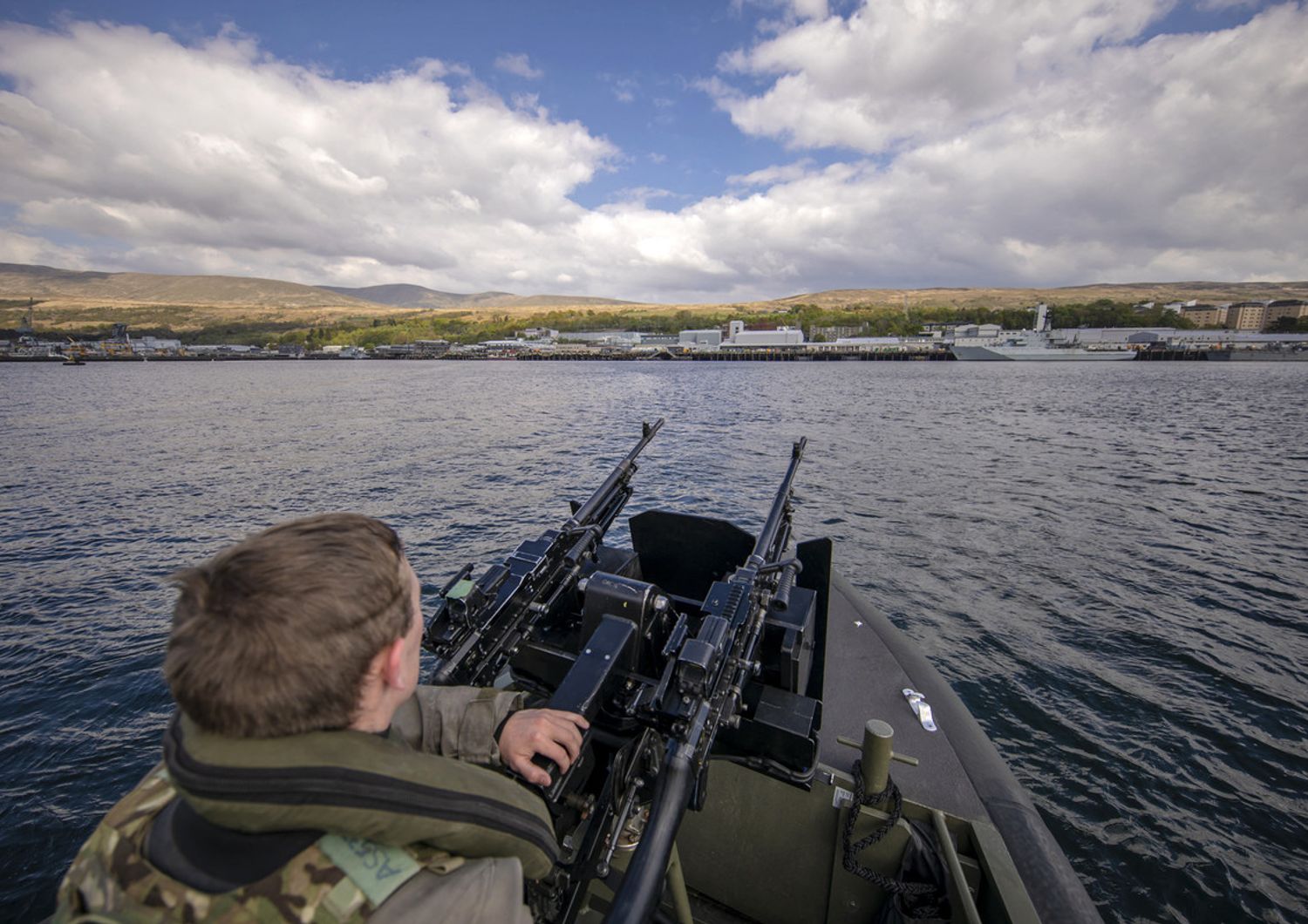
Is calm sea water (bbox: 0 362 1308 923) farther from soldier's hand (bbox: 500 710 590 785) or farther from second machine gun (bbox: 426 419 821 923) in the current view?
soldier's hand (bbox: 500 710 590 785)

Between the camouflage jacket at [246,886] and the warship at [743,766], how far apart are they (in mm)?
1106

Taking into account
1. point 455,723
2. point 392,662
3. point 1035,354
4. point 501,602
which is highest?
point 1035,354

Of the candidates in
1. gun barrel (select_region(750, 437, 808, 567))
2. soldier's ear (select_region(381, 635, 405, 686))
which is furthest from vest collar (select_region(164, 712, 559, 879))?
gun barrel (select_region(750, 437, 808, 567))

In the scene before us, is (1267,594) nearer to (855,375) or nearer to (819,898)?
(819,898)

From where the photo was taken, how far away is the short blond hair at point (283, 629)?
1.27m

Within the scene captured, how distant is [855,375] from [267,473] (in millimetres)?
83373

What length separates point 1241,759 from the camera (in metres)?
8.38

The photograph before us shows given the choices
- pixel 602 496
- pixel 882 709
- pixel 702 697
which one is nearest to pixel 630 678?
pixel 702 697

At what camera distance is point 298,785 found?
124 cm

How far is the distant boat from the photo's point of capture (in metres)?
116

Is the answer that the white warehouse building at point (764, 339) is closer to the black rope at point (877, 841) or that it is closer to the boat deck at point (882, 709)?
the boat deck at point (882, 709)

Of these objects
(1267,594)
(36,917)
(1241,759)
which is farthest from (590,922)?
(1267,594)

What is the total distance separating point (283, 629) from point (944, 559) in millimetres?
17058

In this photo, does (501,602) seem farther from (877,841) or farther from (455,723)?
(877,841)
